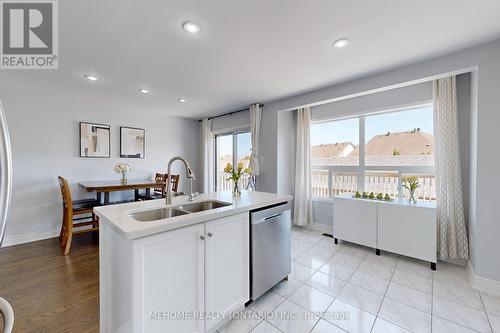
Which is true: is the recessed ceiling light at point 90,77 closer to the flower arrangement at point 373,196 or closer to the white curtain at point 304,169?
the white curtain at point 304,169

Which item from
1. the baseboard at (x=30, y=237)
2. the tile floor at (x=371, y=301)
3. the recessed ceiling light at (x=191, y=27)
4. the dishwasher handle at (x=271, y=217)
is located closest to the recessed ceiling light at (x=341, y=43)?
the recessed ceiling light at (x=191, y=27)

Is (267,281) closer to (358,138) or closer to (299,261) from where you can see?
(299,261)

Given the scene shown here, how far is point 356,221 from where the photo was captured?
9.64 ft

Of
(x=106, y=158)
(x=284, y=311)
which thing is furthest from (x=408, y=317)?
(x=106, y=158)

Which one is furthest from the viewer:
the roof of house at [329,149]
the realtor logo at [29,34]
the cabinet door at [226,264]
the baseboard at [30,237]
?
the roof of house at [329,149]

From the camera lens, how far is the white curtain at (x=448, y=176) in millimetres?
2424

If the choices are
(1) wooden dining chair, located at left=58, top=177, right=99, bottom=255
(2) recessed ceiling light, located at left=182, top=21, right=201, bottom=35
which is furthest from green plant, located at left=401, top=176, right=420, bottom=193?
(1) wooden dining chair, located at left=58, top=177, right=99, bottom=255

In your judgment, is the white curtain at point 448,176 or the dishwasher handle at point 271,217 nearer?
the dishwasher handle at point 271,217

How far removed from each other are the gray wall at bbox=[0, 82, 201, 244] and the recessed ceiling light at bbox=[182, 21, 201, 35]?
3064 millimetres

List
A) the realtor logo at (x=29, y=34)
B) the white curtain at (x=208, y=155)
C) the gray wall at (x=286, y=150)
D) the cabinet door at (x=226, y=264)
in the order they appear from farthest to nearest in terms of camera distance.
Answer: the white curtain at (x=208, y=155), the gray wall at (x=286, y=150), the realtor logo at (x=29, y=34), the cabinet door at (x=226, y=264)

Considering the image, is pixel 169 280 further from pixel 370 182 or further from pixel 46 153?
pixel 46 153

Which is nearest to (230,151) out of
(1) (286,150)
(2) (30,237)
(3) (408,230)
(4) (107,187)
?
(1) (286,150)

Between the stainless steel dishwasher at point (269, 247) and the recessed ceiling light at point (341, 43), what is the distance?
165 cm

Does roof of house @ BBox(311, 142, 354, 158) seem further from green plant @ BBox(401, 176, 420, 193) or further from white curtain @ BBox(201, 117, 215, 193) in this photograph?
white curtain @ BBox(201, 117, 215, 193)
